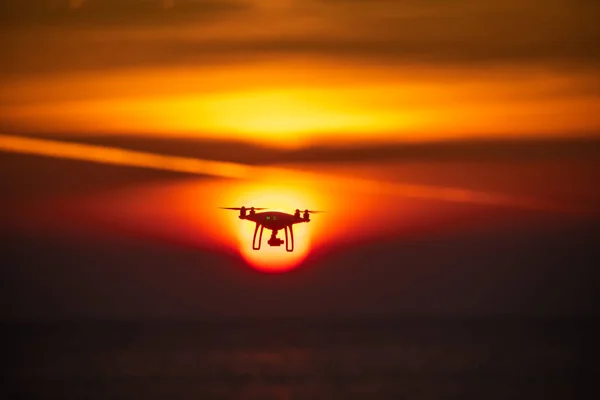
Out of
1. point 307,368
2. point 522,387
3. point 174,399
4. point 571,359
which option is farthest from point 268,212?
point 571,359

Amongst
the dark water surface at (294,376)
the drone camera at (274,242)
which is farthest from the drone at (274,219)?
the dark water surface at (294,376)

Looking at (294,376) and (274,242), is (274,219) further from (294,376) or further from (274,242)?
(294,376)

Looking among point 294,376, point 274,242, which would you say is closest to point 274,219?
point 274,242

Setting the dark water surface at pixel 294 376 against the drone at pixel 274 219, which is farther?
the dark water surface at pixel 294 376

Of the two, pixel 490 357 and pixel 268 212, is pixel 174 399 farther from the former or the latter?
pixel 490 357

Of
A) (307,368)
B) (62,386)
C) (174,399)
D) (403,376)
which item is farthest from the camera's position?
(307,368)

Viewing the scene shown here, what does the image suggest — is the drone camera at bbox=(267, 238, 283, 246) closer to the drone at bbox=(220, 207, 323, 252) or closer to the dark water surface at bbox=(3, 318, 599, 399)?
the drone at bbox=(220, 207, 323, 252)

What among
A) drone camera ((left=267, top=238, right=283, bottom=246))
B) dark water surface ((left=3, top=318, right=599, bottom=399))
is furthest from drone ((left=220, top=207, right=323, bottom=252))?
dark water surface ((left=3, top=318, right=599, bottom=399))

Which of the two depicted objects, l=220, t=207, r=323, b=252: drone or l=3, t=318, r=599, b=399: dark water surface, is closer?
l=220, t=207, r=323, b=252: drone

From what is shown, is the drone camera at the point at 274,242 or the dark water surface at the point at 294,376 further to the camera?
the dark water surface at the point at 294,376

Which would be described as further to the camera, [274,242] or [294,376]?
[294,376]

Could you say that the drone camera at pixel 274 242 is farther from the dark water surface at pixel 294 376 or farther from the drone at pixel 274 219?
the dark water surface at pixel 294 376
